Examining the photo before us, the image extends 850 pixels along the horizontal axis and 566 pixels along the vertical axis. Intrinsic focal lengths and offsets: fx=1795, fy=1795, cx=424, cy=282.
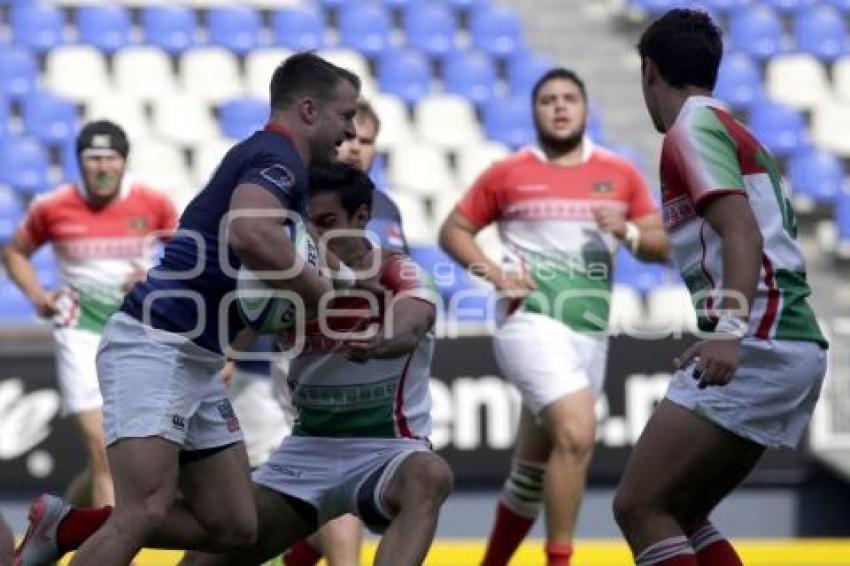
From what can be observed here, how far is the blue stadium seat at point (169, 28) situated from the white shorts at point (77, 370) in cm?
799

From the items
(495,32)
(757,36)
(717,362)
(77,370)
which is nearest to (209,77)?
(495,32)

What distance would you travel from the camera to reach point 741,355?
5574 mm

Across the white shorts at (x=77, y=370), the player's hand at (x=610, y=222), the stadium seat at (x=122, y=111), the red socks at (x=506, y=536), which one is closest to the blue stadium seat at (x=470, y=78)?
the stadium seat at (x=122, y=111)

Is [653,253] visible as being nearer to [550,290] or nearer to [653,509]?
[550,290]

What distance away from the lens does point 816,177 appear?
51.4ft

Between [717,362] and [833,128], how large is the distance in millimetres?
12003

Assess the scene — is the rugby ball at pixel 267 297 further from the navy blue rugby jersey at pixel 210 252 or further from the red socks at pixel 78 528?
the red socks at pixel 78 528

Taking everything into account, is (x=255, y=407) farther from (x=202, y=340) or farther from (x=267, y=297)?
(x=267, y=297)

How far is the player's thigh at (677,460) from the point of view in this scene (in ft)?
18.5

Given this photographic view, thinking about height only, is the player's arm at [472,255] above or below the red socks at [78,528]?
above

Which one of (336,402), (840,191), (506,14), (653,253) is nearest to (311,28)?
(506,14)

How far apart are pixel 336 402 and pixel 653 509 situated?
1303mm

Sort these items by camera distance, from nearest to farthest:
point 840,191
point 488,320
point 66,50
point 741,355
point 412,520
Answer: point 741,355 → point 412,520 → point 488,320 → point 840,191 → point 66,50

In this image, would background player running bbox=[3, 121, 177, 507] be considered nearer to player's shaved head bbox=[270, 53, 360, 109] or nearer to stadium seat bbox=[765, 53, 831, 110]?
player's shaved head bbox=[270, 53, 360, 109]
